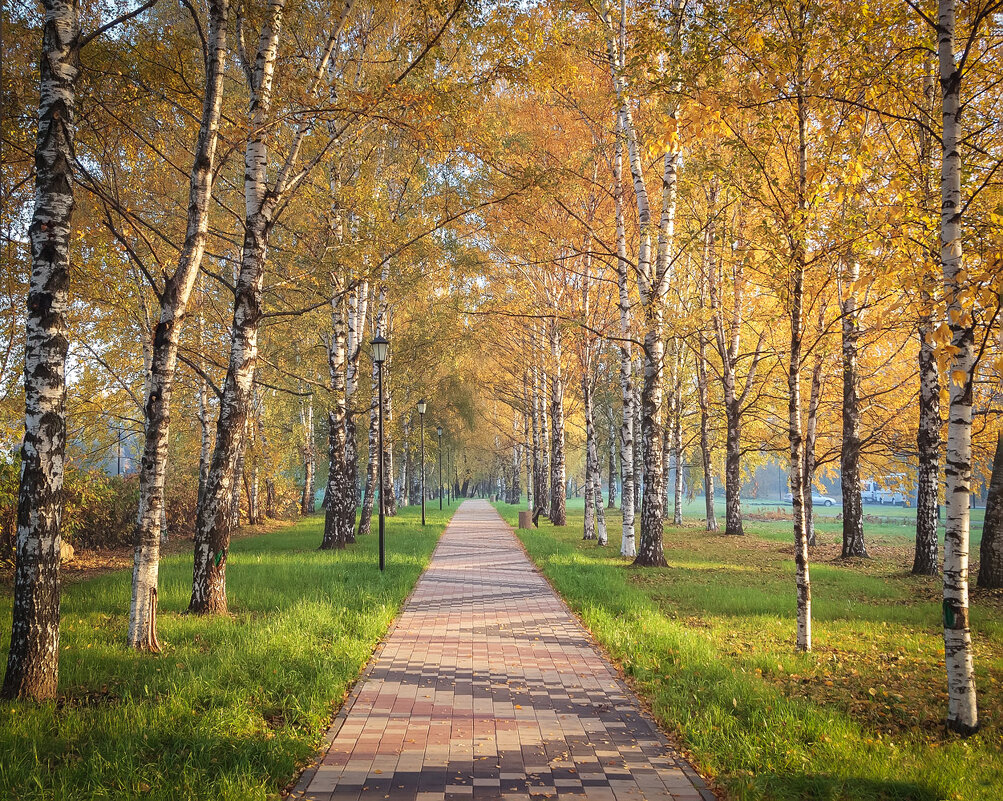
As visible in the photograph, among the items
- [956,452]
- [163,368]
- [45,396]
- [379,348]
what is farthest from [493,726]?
[379,348]

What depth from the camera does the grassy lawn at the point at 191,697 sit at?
3846 mm

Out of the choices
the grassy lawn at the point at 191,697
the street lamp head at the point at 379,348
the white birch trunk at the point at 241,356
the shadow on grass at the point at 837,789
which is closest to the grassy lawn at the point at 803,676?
the shadow on grass at the point at 837,789

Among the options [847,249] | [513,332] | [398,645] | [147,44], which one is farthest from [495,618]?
[513,332]

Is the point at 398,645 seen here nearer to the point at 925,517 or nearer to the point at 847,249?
the point at 847,249

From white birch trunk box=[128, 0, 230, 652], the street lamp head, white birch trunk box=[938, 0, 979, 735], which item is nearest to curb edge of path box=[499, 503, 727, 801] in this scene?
white birch trunk box=[938, 0, 979, 735]

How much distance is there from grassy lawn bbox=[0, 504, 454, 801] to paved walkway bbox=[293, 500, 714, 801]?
0.34 m

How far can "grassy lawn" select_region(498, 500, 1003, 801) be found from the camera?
4.02 meters

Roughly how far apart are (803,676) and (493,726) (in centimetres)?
331

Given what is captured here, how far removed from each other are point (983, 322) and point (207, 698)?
705cm

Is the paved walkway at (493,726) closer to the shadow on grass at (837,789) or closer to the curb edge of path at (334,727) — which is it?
the curb edge of path at (334,727)

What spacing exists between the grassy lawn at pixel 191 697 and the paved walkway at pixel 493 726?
341 millimetres

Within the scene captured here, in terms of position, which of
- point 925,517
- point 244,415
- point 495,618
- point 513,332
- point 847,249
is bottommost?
point 495,618

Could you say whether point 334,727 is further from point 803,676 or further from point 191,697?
point 803,676

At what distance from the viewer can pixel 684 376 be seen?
2689 centimetres
